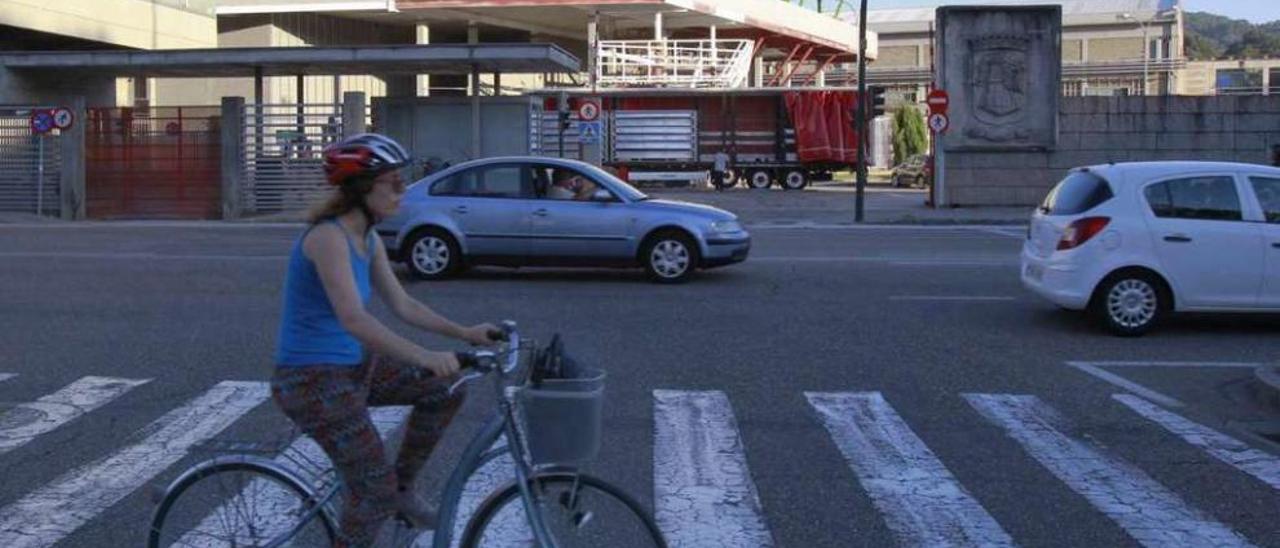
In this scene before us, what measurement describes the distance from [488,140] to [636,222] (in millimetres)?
16245

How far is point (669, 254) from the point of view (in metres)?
16.2

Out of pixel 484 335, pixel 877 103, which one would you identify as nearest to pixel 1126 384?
pixel 484 335

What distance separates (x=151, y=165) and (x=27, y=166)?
2669mm

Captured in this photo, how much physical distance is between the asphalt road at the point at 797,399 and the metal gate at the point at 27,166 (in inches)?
572

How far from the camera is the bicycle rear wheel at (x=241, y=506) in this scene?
4832mm

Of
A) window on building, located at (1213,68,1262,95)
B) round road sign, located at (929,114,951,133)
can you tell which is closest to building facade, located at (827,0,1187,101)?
window on building, located at (1213,68,1262,95)

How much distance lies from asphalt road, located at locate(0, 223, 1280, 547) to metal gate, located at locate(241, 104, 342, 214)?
1326cm

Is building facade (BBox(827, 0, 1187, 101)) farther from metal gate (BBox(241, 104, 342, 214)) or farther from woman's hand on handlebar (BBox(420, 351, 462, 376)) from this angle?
woman's hand on handlebar (BBox(420, 351, 462, 376))

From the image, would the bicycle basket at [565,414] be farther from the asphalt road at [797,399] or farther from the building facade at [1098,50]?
the building facade at [1098,50]

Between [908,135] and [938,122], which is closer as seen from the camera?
[938,122]

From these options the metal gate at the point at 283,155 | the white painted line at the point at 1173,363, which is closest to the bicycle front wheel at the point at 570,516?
the white painted line at the point at 1173,363

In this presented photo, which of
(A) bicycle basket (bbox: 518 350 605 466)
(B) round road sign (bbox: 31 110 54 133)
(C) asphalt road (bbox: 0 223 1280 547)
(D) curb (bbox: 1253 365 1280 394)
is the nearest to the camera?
(A) bicycle basket (bbox: 518 350 605 466)

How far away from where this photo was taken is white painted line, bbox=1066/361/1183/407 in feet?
32.2

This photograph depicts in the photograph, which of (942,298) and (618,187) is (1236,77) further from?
(618,187)
